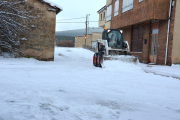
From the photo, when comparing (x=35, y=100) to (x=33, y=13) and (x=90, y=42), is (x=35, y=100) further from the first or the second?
(x=90, y=42)

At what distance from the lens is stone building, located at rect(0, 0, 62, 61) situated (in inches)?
467

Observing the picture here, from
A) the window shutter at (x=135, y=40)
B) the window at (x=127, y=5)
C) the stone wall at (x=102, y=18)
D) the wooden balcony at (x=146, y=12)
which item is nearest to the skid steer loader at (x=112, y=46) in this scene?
the wooden balcony at (x=146, y=12)

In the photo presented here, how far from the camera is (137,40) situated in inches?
706

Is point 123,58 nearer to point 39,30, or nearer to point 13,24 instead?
point 39,30

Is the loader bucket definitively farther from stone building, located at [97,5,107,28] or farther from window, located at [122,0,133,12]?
stone building, located at [97,5,107,28]

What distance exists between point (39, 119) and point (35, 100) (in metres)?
0.95

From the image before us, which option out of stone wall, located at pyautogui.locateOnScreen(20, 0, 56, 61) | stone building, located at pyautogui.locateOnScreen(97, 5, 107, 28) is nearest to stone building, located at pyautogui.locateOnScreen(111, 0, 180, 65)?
stone wall, located at pyautogui.locateOnScreen(20, 0, 56, 61)

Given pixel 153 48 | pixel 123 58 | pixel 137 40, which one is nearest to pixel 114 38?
pixel 123 58

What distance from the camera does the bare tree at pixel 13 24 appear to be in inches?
408

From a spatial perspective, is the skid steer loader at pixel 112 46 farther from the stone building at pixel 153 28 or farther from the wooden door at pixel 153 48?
the wooden door at pixel 153 48

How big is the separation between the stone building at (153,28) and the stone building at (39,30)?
22.3 feet

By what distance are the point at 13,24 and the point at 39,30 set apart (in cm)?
192

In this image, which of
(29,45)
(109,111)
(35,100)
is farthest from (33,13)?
(109,111)

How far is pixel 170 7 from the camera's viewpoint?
42.5 ft
